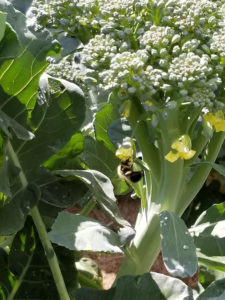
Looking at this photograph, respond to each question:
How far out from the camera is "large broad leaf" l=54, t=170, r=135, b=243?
0.71m

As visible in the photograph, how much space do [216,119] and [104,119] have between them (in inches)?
8.2

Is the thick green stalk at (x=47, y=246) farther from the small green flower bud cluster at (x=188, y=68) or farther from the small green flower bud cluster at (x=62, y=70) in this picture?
the small green flower bud cluster at (x=188, y=68)

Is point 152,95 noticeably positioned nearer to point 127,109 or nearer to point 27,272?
point 127,109

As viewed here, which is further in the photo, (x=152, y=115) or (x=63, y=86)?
(x=63, y=86)

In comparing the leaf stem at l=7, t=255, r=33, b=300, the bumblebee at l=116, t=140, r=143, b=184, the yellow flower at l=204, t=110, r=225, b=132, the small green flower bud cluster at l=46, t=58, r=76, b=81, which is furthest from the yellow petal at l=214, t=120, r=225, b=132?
the leaf stem at l=7, t=255, r=33, b=300

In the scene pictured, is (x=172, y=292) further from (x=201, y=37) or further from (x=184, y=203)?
(x=201, y=37)

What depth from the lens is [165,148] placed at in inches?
28.8

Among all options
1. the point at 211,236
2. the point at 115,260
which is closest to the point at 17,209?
the point at 211,236

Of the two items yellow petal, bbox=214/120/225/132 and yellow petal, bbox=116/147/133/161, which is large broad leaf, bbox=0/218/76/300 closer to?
yellow petal, bbox=116/147/133/161

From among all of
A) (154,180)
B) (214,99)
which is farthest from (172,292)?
(214,99)

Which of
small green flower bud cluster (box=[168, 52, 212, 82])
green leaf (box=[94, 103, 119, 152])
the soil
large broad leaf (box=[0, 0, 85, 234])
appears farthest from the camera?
the soil

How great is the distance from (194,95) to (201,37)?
0.09m

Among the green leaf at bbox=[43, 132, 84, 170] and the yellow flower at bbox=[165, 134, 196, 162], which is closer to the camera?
the yellow flower at bbox=[165, 134, 196, 162]

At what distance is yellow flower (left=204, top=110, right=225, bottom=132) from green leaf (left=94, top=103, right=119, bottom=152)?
0.18 metres
